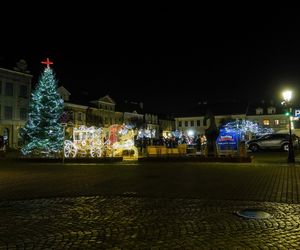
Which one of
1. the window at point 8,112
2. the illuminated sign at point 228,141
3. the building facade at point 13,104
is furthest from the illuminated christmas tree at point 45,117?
the window at point 8,112

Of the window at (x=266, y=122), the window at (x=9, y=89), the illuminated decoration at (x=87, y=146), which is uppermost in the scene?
the window at (x=9, y=89)

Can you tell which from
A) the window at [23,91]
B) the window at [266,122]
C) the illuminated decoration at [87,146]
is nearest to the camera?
the illuminated decoration at [87,146]

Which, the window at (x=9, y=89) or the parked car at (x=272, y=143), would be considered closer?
the parked car at (x=272, y=143)

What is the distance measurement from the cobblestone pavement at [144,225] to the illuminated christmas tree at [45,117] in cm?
2527

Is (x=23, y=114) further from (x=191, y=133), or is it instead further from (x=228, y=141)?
(x=191, y=133)

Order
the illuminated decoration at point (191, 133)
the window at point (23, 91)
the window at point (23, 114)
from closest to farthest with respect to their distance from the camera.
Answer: the window at point (23, 114) → the window at point (23, 91) → the illuminated decoration at point (191, 133)

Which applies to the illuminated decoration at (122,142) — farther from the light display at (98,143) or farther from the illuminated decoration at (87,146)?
the illuminated decoration at (87,146)

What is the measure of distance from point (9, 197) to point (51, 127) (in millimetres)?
24683

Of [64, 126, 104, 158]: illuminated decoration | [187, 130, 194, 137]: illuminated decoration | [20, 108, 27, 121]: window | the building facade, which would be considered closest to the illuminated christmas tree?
[64, 126, 104, 158]: illuminated decoration

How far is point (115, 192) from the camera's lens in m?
11.0

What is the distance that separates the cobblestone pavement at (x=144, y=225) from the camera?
228 inches

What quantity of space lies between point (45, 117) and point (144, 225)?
2928 centimetres

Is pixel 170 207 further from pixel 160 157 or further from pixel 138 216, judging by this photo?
pixel 160 157

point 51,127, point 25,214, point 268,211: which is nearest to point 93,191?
point 25,214
